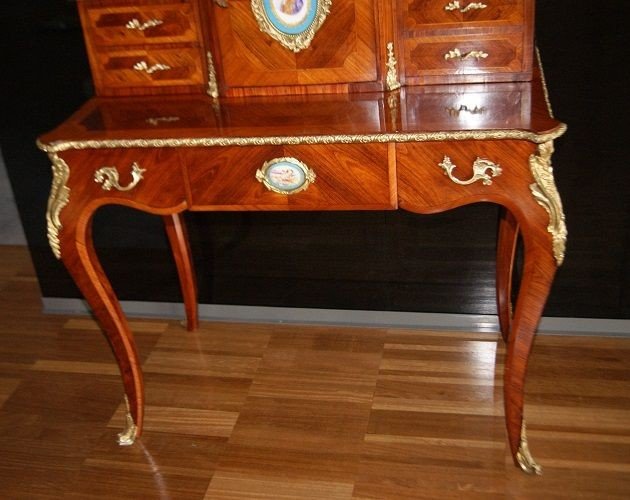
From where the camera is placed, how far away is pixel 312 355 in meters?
2.64

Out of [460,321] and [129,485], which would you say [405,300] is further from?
[129,485]

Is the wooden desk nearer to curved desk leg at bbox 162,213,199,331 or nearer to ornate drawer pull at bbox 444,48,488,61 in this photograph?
ornate drawer pull at bbox 444,48,488,61

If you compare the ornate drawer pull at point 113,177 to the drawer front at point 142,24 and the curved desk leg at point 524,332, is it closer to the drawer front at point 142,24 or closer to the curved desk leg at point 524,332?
the drawer front at point 142,24

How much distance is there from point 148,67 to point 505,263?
1133 mm

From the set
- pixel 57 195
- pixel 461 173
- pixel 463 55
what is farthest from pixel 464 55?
pixel 57 195

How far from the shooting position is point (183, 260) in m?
2.69

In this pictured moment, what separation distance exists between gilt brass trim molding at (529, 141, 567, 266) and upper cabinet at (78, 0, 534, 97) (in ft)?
1.01

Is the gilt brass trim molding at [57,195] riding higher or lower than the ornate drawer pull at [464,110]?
lower

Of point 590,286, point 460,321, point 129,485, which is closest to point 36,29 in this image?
point 129,485

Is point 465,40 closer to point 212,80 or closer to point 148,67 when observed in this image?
point 212,80

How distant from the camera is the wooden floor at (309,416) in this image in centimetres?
216

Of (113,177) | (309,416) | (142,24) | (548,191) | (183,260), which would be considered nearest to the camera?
(548,191)

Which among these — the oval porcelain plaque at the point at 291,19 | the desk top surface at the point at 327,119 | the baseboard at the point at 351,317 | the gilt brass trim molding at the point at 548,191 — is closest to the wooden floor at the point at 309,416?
the baseboard at the point at 351,317

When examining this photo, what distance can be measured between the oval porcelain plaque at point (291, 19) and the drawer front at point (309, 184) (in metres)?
0.32
